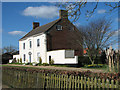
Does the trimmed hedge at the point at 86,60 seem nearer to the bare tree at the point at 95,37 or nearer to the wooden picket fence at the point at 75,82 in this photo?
the bare tree at the point at 95,37

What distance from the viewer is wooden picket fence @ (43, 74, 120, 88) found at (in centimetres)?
422

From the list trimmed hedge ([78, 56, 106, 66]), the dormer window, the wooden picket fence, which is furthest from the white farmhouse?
the wooden picket fence

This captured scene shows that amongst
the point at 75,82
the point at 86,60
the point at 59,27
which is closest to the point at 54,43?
the point at 59,27

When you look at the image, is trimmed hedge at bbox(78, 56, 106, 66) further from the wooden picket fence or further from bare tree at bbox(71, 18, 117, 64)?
the wooden picket fence

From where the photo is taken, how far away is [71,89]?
5188 mm

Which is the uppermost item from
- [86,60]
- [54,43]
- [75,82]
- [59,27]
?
[59,27]

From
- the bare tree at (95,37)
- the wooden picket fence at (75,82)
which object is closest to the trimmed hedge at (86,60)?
the bare tree at (95,37)

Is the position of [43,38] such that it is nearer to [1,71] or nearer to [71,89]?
[1,71]

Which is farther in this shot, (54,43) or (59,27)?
(59,27)

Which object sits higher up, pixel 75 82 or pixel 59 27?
pixel 59 27

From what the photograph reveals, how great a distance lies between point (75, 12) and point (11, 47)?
4712cm

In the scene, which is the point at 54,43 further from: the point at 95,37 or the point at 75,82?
the point at 75,82

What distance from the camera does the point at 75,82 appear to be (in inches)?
195

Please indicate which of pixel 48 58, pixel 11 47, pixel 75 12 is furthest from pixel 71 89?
pixel 11 47
